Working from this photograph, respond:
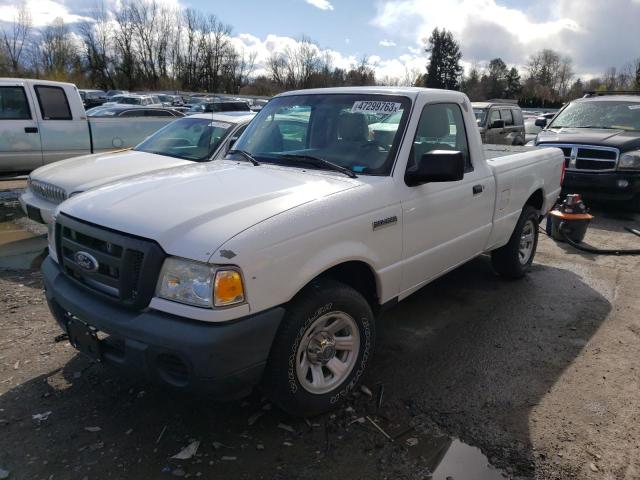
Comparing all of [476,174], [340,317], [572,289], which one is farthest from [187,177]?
[572,289]

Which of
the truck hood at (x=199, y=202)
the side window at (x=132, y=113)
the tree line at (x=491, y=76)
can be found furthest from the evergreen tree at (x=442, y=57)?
the truck hood at (x=199, y=202)

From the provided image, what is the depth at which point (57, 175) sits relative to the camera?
6.00 m

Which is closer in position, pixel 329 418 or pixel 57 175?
pixel 329 418

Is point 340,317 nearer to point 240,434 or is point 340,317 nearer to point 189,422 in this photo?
point 240,434

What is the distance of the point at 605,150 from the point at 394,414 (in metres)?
7.52

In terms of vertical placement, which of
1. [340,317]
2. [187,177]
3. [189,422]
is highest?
[187,177]

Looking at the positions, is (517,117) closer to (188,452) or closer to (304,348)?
(304,348)

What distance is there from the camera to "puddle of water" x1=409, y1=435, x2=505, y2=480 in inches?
104

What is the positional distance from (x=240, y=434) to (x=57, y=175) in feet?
14.8

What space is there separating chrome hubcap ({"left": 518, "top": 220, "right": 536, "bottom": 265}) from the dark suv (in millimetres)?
3922

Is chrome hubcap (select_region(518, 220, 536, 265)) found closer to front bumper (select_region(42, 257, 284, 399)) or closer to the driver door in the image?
the driver door

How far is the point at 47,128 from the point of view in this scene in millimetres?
8742

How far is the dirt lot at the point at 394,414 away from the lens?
2.66m

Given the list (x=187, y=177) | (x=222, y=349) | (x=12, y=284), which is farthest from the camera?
(x=12, y=284)
